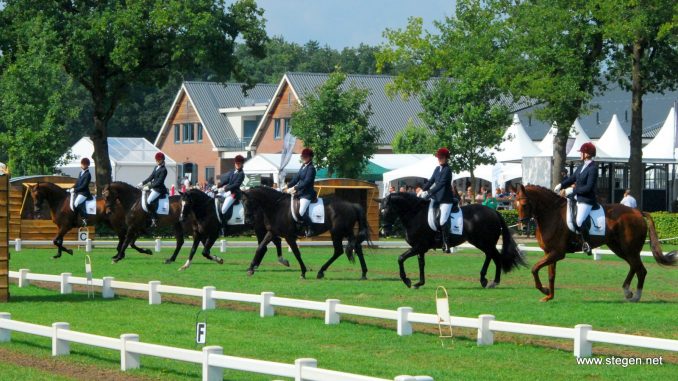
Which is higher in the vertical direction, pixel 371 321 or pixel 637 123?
pixel 637 123

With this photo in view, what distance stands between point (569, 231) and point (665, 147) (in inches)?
1449

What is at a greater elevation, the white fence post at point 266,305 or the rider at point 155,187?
the rider at point 155,187

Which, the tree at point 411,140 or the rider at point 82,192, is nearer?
the rider at point 82,192

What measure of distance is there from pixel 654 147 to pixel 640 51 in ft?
32.2

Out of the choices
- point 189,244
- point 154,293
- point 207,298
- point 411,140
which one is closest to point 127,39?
point 189,244

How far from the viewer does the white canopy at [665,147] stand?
54.5 m

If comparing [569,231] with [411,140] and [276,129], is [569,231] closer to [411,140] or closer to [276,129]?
[411,140]

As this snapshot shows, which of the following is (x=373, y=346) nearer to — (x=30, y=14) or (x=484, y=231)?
(x=484, y=231)

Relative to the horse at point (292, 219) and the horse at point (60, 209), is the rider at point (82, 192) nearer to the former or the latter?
the horse at point (60, 209)

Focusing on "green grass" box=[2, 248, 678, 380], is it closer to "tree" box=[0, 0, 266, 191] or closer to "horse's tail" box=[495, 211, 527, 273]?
"horse's tail" box=[495, 211, 527, 273]

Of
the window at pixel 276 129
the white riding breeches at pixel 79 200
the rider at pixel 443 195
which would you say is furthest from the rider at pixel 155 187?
the window at pixel 276 129

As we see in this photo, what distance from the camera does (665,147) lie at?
55.4 m

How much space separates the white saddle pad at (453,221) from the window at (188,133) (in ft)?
253

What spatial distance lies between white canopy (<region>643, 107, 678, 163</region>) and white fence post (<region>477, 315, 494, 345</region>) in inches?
1615
